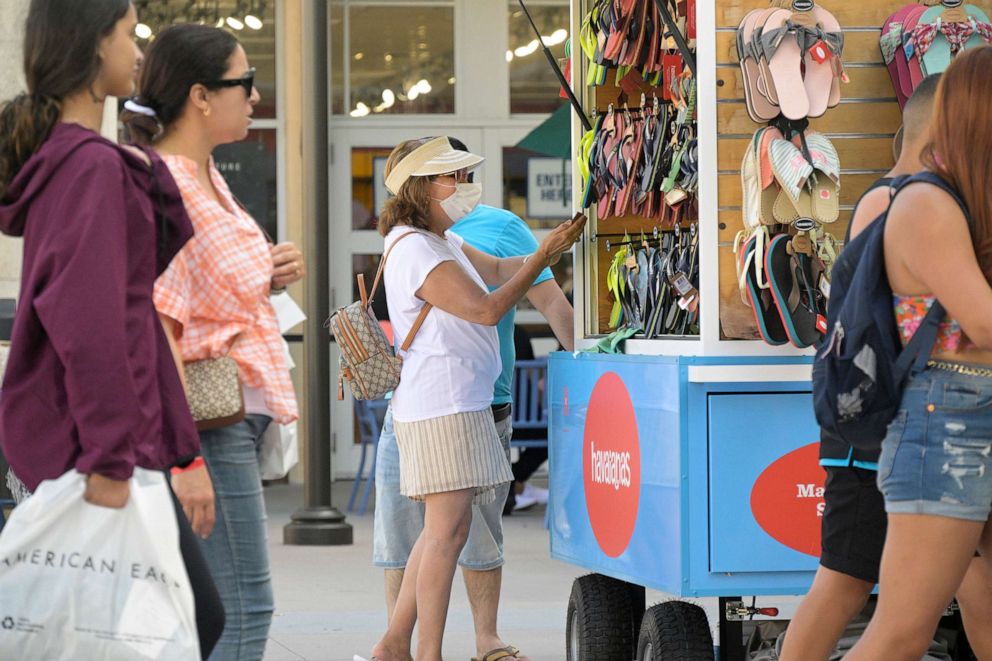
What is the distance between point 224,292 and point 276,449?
14.3 inches

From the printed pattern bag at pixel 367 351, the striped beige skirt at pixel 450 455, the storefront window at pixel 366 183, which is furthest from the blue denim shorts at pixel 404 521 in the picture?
the storefront window at pixel 366 183

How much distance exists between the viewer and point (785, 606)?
7.27 metres

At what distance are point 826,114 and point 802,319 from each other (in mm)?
694

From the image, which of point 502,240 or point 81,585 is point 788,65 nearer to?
point 502,240

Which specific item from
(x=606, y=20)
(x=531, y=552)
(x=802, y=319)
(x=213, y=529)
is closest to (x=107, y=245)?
(x=213, y=529)

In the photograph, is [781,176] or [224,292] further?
[781,176]

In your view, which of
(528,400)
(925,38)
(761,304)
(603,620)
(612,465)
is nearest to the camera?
(761,304)

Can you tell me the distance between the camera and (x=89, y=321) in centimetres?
279

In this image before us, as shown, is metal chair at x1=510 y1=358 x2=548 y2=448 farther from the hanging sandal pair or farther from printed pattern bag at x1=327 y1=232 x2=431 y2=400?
the hanging sandal pair

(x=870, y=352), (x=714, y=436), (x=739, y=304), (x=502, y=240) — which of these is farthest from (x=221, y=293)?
(x=502, y=240)

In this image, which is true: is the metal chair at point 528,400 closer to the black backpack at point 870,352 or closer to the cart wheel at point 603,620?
the cart wheel at point 603,620

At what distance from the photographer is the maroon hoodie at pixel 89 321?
2795 mm

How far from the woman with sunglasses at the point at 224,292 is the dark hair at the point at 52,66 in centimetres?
35

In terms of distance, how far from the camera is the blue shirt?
6.02 metres
